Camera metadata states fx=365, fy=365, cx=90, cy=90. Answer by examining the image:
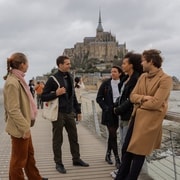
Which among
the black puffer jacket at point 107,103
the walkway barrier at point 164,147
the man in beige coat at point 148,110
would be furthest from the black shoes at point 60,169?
the man in beige coat at point 148,110

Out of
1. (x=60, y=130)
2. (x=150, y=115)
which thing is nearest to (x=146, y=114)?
(x=150, y=115)

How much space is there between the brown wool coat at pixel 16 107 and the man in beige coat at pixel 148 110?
1.15 metres

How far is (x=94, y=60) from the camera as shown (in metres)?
128

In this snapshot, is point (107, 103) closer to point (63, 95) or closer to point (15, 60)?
point (63, 95)

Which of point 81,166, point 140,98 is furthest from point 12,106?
point 81,166

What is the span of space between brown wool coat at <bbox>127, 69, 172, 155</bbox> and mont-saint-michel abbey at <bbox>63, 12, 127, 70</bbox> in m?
122

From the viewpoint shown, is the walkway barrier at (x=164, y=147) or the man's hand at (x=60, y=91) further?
the man's hand at (x=60, y=91)

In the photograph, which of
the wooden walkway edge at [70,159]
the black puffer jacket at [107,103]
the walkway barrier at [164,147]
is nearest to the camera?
the walkway barrier at [164,147]

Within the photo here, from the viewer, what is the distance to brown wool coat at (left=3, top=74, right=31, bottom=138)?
155 inches

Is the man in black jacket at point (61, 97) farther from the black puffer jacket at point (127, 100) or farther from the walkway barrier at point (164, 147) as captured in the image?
the walkway barrier at point (164, 147)

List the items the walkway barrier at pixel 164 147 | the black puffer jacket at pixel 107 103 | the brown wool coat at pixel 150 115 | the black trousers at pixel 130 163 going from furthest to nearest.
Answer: the black puffer jacket at pixel 107 103
the walkway barrier at pixel 164 147
the black trousers at pixel 130 163
the brown wool coat at pixel 150 115

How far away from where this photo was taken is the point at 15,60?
4.14 metres

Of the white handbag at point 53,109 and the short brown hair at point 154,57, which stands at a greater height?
the short brown hair at point 154,57

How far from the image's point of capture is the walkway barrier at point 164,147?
441 cm
